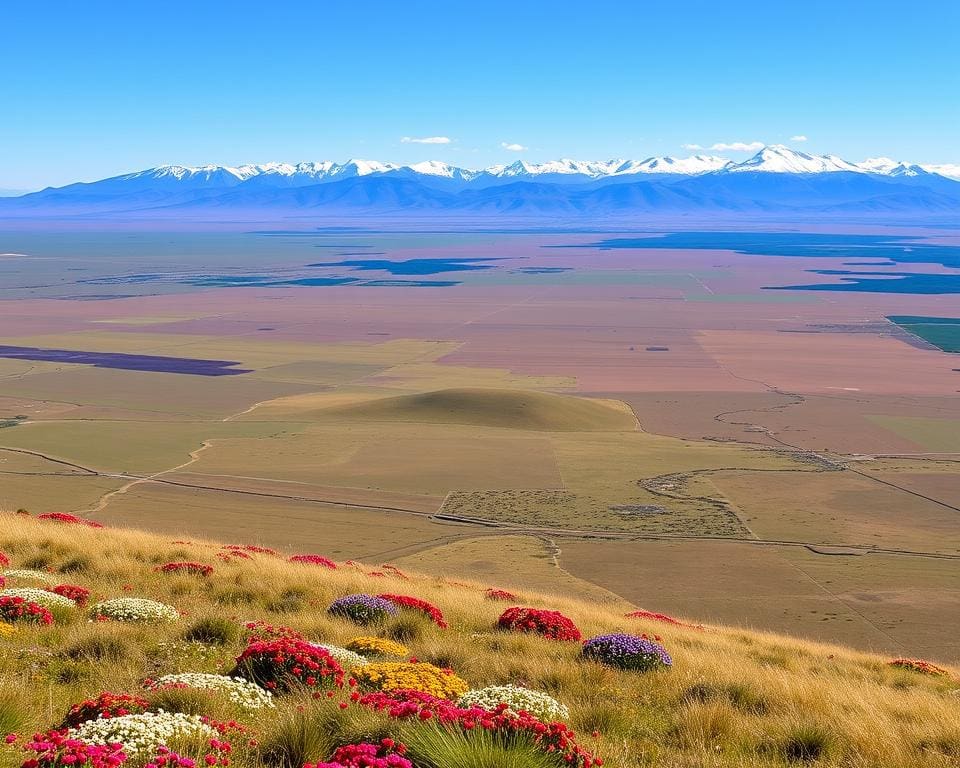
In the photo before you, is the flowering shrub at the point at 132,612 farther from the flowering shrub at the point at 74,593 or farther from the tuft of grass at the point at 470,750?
the tuft of grass at the point at 470,750

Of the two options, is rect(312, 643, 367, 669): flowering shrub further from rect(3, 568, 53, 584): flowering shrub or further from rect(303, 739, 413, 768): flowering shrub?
rect(3, 568, 53, 584): flowering shrub

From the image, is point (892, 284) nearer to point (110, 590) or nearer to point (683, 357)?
point (683, 357)

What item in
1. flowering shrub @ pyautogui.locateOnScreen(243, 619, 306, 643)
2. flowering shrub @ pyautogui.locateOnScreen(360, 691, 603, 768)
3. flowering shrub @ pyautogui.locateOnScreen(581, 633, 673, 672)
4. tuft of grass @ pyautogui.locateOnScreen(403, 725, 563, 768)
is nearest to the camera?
tuft of grass @ pyautogui.locateOnScreen(403, 725, 563, 768)

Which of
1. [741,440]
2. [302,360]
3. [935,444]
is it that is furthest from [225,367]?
[935,444]

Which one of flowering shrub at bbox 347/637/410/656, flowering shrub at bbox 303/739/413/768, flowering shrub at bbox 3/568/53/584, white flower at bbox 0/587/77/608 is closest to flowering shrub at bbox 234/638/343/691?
flowering shrub at bbox 347/637/410/656

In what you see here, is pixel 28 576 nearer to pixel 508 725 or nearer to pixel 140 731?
pixel 140 731

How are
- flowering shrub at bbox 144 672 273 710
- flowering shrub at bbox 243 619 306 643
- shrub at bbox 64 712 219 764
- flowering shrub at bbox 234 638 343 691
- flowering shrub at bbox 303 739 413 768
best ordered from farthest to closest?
flowering shrub at bbox 243 619 306 643 < flowering shrub at bbox 234 638 343 691 < flowering shrub at bbox 144 672 273 710 < shrub at bbox 64 712 219 764 < flowering shrub at bbox 303 739 413 768

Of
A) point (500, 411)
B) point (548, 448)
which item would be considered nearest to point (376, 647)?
point (548, 448)
